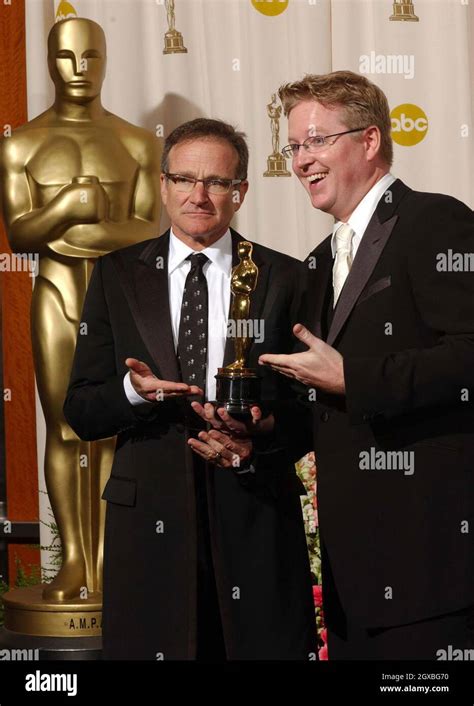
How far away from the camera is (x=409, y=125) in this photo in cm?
324

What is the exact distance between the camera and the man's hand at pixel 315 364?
1.63 meters

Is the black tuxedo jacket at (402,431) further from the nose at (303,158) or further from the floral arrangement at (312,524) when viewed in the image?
the floral arrangement at (312,524)

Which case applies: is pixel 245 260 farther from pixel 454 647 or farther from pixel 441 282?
pixel 454 647

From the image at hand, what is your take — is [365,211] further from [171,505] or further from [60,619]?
[60,619]

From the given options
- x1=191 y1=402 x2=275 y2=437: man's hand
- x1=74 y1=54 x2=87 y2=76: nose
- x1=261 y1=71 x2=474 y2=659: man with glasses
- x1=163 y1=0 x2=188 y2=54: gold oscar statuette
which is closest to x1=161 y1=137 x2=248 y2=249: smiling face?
x1=261 y1=71 x2=474 y2=659: man with glasses

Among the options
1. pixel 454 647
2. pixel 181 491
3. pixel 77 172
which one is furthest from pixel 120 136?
pixel 454 647

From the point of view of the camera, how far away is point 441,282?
1.64 m

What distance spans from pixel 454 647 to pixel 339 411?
0.38m

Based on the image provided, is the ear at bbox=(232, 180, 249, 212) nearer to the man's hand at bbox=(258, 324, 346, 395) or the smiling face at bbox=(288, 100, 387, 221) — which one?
the smiling face at bbox=(288, 100, 387, 221)

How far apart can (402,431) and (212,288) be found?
17.8 inches

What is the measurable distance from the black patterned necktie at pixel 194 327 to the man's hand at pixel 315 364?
0.27m

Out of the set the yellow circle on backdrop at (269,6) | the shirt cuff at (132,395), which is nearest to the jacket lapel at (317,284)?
the shirt cuff at (132,395)

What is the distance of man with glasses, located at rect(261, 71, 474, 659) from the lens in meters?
1.63

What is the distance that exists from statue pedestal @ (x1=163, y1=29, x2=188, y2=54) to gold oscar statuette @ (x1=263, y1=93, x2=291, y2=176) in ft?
0.96
